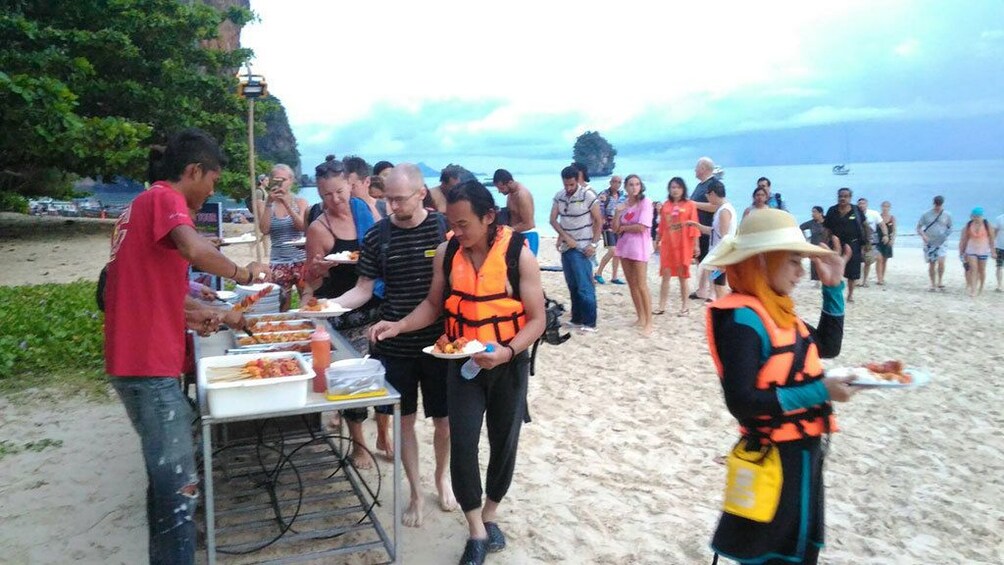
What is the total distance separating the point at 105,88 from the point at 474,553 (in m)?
17.7

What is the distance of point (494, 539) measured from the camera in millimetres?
3727

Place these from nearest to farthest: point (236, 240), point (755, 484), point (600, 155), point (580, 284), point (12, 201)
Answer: point (755, 484) → point (236, 240) → point (580, 284) → point (12, 201) → point (600, 155)

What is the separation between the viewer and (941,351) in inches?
337

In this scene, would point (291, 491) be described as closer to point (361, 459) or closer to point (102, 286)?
point (361, 459)

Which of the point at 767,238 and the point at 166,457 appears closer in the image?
the point at 767,238

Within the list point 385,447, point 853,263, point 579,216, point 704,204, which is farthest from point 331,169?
point 853,263

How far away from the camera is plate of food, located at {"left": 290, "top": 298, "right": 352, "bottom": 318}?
385cm

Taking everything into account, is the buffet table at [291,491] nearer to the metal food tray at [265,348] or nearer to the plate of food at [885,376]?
the metal food tray at [265,348]

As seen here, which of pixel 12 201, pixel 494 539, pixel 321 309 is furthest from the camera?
pixel 12 201

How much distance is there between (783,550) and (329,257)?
3140 mm

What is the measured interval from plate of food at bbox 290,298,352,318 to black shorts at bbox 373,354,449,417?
0.35 meters

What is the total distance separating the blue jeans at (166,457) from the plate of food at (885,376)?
7.83 ft

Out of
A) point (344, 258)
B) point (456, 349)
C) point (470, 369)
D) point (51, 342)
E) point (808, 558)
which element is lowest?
point (51, 342)

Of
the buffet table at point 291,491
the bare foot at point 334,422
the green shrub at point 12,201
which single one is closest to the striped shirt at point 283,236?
the bare foot at point 334,422
